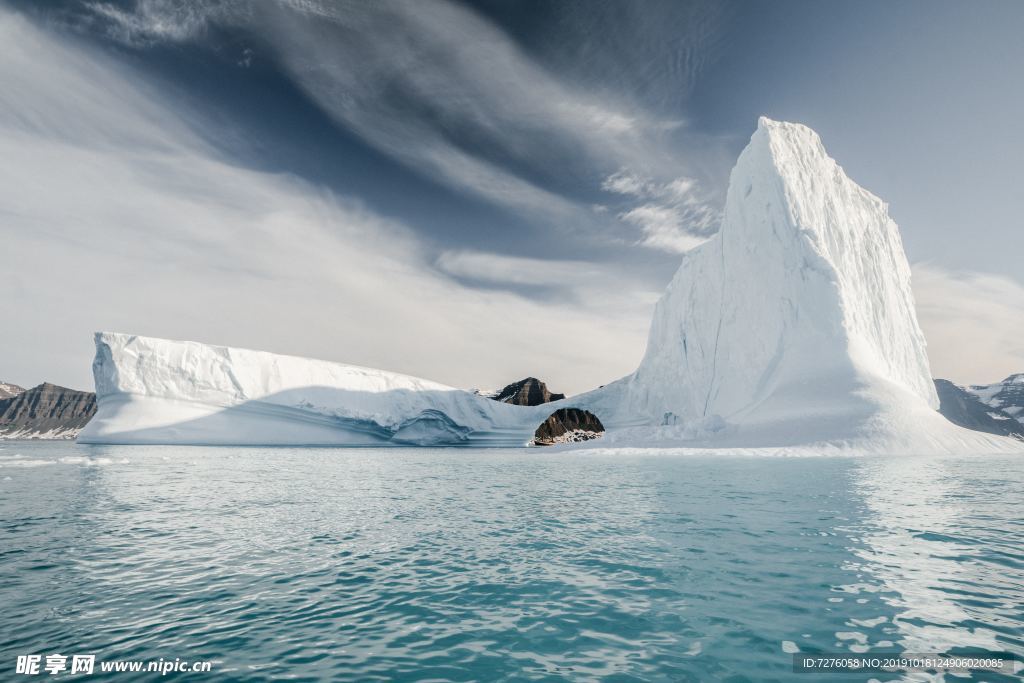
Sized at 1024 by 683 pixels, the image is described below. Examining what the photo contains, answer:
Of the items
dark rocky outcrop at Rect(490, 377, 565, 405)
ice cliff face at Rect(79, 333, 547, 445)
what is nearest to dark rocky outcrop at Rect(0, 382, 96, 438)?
ice cliff face at Rect(79, 333, 547, 445)

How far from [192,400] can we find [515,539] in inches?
1609

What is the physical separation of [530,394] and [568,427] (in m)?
15.0

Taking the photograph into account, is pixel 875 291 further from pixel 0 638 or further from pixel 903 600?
Answer: pixel 0 638

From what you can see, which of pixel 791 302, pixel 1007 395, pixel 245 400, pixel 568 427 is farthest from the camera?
pixel 1007 395

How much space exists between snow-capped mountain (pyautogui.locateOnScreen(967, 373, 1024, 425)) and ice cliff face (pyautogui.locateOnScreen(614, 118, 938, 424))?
279 ft

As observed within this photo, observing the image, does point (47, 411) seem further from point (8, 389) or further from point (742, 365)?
point (742, 365)

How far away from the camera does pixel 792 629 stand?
4.77m

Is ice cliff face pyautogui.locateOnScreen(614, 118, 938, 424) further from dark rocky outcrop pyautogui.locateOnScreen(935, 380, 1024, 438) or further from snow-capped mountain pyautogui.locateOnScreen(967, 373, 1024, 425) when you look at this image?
snow-capped mountain pyautogui.locateOnScreen(967, 373, 1024, 425)

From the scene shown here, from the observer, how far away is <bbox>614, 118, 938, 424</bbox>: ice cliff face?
3375 cm

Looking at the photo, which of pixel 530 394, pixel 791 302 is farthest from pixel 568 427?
pixel 791 302

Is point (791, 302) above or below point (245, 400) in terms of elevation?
above

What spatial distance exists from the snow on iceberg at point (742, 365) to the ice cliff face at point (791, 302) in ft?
0.44

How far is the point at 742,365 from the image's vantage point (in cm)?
3966

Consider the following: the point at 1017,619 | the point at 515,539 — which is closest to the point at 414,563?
the point at 515,539
